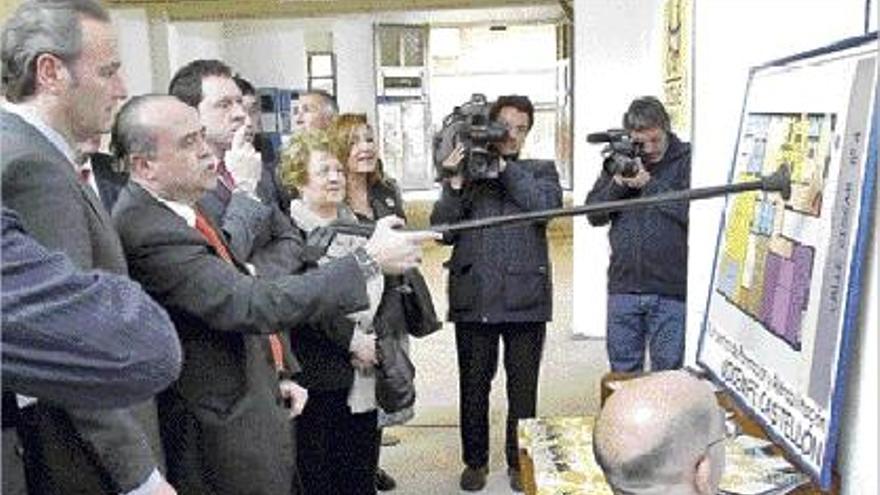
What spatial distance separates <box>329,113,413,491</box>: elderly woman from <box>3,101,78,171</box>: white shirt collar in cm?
136

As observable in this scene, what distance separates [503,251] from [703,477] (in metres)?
2.03

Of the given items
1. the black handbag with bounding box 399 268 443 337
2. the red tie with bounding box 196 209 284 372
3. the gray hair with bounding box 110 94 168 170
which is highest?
the gray hair with bounding box 110 94 168 170

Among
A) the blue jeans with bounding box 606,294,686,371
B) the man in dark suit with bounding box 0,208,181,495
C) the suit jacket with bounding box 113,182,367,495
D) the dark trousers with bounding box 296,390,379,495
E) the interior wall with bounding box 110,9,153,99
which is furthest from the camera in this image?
the interior wall with bounding box 110,9,153,99

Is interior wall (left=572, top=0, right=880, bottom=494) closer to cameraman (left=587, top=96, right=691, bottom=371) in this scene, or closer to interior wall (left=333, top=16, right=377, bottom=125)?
cameraman (left=587, top=96, right=691, bottom=371)

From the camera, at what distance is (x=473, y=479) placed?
330 centimetres

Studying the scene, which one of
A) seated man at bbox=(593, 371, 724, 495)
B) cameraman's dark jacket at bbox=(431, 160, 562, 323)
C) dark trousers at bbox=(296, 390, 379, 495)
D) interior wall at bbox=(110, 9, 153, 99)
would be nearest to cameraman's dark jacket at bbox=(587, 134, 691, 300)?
cameraman's dark jacket at bbox=(431, 160, 562, 323)

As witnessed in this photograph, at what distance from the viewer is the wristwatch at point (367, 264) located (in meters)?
1.90

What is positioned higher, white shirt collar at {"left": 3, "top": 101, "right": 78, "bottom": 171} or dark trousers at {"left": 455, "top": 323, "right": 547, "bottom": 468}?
white shirt collar at {"left": 3, "top": 101, "right": 78, "bottom": 171}

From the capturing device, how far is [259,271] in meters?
2.31

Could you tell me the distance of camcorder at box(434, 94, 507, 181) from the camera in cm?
300

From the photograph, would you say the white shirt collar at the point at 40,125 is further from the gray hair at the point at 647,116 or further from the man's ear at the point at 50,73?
the gray hair at the point at 647,116

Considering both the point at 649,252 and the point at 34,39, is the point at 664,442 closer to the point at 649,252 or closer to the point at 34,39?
the point at 34,39

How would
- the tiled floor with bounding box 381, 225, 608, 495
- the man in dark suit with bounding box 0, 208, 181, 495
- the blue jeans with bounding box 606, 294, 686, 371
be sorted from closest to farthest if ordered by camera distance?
the man in dark suit with bounding box 0, 208, 181, 495, the blue jeans with bounding box 606, 294, 686, 371, the tiled floor with bounding box 381, 225, 608, 495

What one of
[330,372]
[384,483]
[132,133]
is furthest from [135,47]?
[132,133]
